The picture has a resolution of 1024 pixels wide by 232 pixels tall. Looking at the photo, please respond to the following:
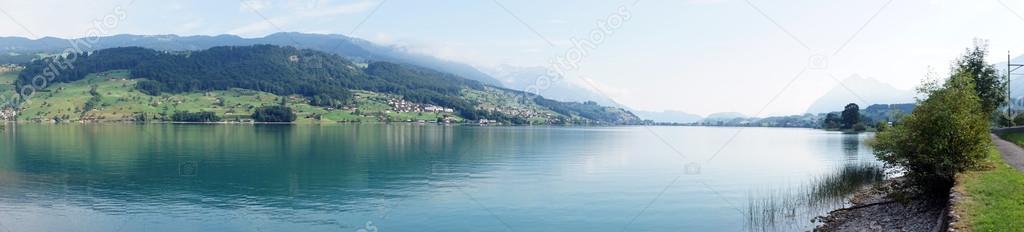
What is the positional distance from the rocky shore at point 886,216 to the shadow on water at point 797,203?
1042 mm

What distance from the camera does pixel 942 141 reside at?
26.4 meters

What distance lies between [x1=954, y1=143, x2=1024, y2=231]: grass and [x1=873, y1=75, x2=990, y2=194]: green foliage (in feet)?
2.34

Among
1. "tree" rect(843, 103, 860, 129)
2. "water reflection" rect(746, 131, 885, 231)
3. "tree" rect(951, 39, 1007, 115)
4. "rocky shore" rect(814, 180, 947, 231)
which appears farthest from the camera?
"tree" rect(843, 103, 860, 129)

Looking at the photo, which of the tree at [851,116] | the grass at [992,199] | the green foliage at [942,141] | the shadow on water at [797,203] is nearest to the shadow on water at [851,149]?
the shadow on water at [797,203]

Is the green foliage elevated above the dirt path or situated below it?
above

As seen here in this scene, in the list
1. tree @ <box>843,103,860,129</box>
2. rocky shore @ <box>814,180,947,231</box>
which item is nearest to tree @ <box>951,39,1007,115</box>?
rocky shore @ <box>814,180,947,231</box>

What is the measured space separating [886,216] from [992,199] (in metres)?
7.31

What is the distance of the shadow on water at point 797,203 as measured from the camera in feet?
93.9

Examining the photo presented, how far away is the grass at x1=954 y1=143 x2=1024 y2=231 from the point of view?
1645cm

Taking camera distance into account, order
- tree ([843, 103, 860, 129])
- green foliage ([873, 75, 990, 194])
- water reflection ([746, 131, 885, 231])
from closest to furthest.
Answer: green foliage ([873, 75, 990, 194]), water reflection ([746, 131, 885, 231]), tree ([843, 103, 860, 129])

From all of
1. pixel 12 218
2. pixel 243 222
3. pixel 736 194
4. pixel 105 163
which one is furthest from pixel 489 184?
pixel 105 163

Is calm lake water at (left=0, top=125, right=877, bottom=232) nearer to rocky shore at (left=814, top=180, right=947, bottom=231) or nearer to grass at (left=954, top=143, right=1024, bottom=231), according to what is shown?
rocky shore at (left=814, top=180, right=947, bottom=231)

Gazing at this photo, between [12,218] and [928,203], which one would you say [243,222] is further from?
[928,203]

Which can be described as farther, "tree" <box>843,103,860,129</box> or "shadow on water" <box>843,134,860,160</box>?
"tree" <box>843,103,860,129</box>
